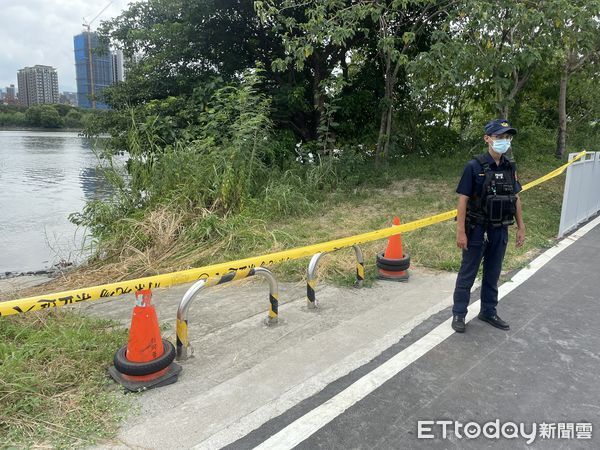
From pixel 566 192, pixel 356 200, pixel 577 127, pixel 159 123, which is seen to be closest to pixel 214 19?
pixel 159 123

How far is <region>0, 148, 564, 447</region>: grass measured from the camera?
280 centimetres

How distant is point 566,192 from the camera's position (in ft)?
24.1

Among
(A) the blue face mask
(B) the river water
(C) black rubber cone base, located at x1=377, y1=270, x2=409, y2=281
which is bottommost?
(B) the river water

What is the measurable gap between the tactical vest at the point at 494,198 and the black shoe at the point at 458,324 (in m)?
0.86

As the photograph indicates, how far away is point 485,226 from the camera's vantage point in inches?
156

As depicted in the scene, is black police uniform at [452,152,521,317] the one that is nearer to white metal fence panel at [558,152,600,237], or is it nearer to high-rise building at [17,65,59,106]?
white metal fence panel at [558,152,600,237]

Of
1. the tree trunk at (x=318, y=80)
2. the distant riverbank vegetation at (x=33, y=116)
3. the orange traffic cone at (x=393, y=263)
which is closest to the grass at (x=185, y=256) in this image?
the orange traffic cone at (x=393, y=263)

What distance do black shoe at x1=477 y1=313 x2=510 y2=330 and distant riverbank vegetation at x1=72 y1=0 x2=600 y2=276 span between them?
3.45 meters

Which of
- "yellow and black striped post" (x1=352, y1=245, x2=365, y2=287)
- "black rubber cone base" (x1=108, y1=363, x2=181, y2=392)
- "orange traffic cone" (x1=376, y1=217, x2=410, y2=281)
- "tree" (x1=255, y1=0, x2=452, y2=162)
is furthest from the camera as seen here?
"tree" (x1=255, y1=0, x2=452, y2=162)

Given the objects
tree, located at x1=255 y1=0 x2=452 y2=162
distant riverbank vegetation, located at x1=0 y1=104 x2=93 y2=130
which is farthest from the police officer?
distant riverbank vegetation, located at x1=0 y1=104 x2=93 y2=130

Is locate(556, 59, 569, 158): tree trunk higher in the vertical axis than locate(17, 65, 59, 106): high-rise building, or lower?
lower

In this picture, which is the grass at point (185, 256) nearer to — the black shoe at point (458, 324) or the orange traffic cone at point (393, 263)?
the orange traffic cone at point (393, 263)

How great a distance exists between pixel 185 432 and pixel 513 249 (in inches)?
210

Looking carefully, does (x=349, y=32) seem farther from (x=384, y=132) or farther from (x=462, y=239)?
(x=462, y=239)
